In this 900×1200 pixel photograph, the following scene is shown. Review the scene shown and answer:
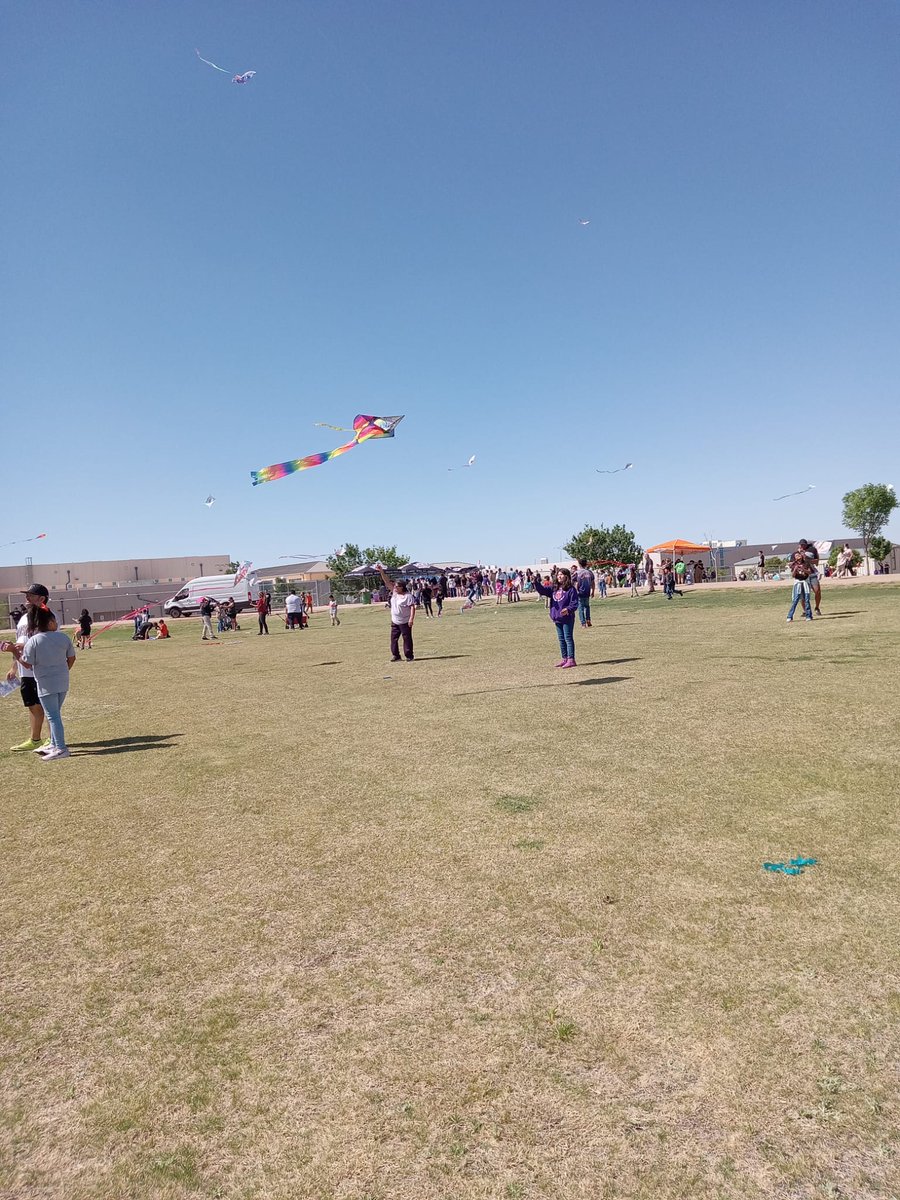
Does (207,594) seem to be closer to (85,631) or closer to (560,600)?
(85,631)

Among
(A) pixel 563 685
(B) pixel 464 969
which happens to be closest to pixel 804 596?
(A) pixel 563 685

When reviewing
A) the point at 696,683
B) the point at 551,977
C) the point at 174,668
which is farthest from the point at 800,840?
the point at 174,668

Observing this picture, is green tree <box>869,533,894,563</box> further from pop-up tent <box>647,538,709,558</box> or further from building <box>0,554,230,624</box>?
building <box>0,554,230,624</box>

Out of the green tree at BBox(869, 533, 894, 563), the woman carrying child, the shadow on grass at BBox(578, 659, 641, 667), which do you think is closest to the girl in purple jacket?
the shadow on grass at BBox(578, 659, 641, 667)

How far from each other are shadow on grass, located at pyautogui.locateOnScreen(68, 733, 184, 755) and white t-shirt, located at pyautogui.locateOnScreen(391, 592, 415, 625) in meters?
6.75

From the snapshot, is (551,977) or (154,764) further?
(154,764)

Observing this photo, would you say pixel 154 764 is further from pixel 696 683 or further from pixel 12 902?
pixel 696 683

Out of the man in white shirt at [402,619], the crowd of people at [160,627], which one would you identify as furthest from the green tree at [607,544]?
the man in white shirt at [402,619]

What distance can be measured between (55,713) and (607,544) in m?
87.5

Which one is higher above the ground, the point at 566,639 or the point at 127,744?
the point at 566,639

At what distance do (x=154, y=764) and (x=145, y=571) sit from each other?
9007 centimetres

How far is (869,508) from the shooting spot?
308 ft

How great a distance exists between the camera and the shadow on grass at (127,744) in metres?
8.82

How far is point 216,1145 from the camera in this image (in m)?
2.45
